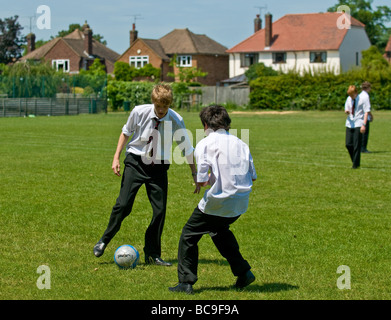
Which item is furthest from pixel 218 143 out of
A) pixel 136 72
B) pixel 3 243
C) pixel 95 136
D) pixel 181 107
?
pixel 136 72

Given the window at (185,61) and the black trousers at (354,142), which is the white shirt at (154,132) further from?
the window at (185,61)

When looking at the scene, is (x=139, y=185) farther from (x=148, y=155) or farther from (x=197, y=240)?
(x=197, y=240)

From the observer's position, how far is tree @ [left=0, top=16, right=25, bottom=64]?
273 ft

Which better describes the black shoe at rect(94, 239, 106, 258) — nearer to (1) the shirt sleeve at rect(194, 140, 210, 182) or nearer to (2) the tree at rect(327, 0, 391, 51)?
(1) the shirt sleeve at rect(194, 140, 210, 182)

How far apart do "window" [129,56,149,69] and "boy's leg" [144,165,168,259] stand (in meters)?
90.7

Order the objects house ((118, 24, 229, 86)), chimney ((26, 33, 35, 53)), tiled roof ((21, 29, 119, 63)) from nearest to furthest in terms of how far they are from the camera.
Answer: house ((118, 24, 229, 86))
tiled roof ((21, 29, 119, 63))
chimney ((26, 33, 35, 53))

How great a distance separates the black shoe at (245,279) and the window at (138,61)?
3619 inches

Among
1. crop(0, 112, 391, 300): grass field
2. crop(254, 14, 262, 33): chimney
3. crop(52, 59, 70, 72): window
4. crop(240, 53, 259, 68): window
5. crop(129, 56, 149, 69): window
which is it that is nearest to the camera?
crop(0, 112, 391, 300): grass field

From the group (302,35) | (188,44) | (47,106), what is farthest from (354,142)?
(188,44)

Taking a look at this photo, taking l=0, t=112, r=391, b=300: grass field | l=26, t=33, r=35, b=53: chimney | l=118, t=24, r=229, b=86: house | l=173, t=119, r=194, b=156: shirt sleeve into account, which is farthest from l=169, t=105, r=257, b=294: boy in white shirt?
l=26, t=33, r=35, b=53: chimney

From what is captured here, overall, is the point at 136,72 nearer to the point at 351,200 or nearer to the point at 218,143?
the point at 351,200

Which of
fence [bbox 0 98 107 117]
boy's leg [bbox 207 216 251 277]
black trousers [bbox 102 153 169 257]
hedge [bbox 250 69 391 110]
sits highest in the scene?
hedge [bbox 250 69 391 110]

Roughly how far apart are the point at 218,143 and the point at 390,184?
9.25 m

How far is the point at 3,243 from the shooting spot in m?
8.95
